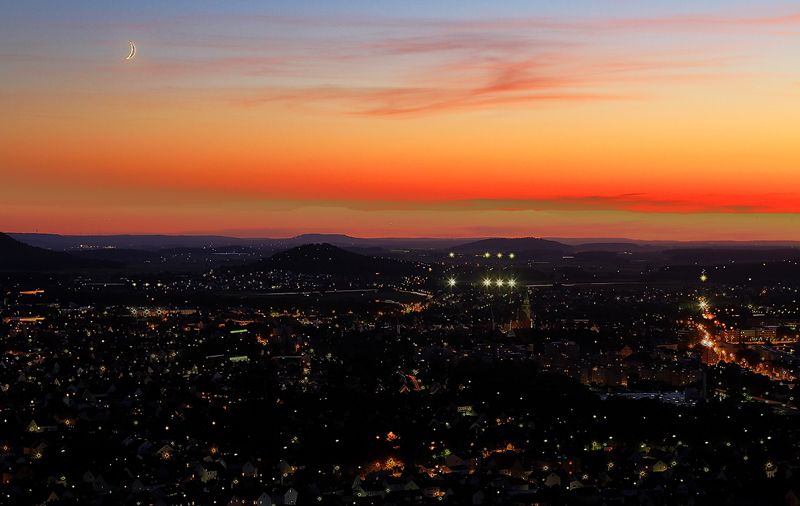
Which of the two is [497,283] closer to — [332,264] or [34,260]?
[332,264]

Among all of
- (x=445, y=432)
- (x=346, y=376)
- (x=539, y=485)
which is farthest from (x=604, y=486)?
(x=346, y=376)

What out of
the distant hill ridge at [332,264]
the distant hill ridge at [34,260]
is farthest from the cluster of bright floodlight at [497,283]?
the distant hill ridge at [34,260]

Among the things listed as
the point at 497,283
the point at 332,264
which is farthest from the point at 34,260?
the point at 497,283

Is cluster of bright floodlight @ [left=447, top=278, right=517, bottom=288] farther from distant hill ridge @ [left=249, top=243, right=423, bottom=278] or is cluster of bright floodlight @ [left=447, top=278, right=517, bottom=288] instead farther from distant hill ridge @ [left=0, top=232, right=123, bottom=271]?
distant hill ridge @ [left=0, top=232, right=123, bottom=271]

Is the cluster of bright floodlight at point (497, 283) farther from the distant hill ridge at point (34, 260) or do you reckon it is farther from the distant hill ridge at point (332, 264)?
the distant hill ridge at point (34, 260)

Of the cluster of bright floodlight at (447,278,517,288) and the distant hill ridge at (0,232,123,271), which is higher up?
the distant hill ridge at (0,232,123,271)

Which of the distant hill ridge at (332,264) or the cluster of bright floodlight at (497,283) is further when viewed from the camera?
the distant hill ridge at (332,264)

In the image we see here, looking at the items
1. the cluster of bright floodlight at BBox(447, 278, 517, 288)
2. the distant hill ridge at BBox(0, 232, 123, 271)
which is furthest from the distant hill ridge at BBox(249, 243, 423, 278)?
the distant hill ridge at BBox(0, 232, 123, 271)

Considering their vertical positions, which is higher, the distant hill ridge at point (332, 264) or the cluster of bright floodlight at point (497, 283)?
the distant hill ridge at point (332, 264)
